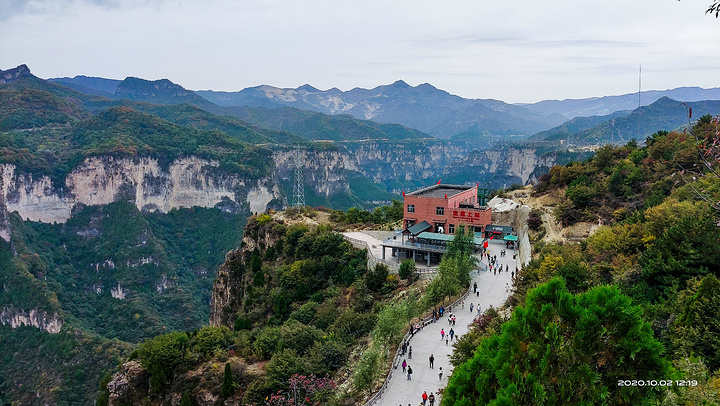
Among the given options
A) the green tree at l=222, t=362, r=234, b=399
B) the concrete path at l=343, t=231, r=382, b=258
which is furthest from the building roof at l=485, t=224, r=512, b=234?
the green tree at l=222, t=362, r=234, b=399

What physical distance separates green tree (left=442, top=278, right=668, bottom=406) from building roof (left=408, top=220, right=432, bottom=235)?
30.1 m

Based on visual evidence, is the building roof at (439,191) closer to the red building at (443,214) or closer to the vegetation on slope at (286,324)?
the red building at (443,214)

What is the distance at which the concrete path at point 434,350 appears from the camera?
22.1 m

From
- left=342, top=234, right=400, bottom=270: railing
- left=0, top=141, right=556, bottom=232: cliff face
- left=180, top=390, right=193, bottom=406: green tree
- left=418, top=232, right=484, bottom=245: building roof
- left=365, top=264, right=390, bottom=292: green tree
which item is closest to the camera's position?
left=180, top=390, right=193, bottom=406: green tree

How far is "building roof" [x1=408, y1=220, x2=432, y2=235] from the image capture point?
43.2 metres

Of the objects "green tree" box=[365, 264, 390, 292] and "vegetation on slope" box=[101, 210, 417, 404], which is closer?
"vegetation on slope" box=[101, 210, 417, 404]

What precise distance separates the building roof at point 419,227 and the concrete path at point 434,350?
7415 millimetres

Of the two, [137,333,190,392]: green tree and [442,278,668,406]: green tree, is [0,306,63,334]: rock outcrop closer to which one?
[137,333,190,392]: green tree

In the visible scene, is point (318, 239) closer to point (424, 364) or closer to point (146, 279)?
point (424, 364)

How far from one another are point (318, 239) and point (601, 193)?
2410 centimetres

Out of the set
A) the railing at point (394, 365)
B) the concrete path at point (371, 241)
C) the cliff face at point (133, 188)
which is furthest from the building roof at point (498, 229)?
the cliff face at point (133, 188)

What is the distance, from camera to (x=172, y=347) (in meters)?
32.2

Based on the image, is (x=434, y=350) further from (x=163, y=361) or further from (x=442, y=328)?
(x=163, y=361)

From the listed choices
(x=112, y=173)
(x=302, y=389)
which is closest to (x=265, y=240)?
(x=302, y=389)
